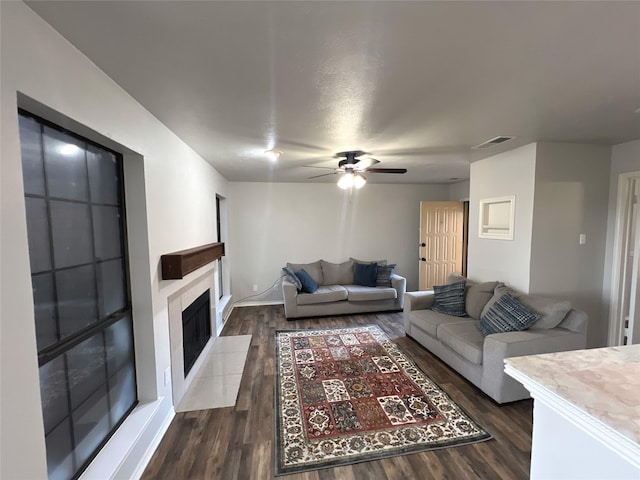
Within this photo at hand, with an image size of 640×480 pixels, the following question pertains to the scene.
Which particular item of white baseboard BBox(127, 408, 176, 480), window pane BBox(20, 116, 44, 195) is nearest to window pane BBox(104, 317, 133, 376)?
white baseboard BBox(127, 408, 176, 480)

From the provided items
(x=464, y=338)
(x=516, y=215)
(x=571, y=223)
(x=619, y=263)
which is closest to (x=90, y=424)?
(x=464, y=338)

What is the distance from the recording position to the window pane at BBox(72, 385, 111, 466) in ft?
4.80

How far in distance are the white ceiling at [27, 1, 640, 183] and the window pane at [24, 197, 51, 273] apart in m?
0.73

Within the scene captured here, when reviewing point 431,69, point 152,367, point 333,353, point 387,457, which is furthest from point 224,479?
point 431,69

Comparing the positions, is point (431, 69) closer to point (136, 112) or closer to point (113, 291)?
point (136, 112)

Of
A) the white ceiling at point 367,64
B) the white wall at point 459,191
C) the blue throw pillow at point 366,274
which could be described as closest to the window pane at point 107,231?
the white ceiling at point 367,64

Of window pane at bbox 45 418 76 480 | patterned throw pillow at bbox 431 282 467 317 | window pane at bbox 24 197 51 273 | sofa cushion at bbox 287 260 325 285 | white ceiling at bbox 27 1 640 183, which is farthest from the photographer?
sofa cushion at bbox 287 260 325 285

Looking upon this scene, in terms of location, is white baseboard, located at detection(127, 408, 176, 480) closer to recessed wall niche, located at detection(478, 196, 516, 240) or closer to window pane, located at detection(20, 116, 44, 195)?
window pane, located at detection(20, 116, 44, 195)

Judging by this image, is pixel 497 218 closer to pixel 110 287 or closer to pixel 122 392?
pixel 110 287

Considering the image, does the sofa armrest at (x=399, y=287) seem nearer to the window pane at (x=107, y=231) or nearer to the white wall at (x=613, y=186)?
the white wall at (x=613, y=186)

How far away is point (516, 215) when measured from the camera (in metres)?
3.14

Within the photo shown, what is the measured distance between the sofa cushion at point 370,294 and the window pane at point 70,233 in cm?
380

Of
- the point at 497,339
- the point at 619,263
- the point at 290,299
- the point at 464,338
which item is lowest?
the point at 290,299

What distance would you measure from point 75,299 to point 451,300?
3543 mm
